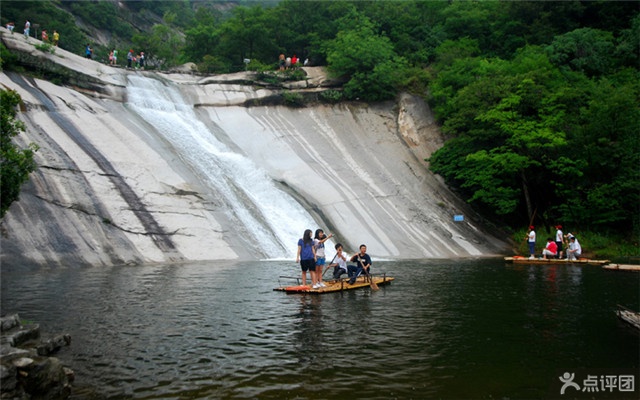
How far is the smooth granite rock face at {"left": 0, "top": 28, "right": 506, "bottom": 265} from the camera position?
2150 centimetres

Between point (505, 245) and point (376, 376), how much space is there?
2648 cm

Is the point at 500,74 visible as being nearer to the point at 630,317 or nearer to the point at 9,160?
the point at 630,317

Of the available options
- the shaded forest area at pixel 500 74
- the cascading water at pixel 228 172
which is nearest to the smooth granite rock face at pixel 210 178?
the cascading water at pixel 228 172

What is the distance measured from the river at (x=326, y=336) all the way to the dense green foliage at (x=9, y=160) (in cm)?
274

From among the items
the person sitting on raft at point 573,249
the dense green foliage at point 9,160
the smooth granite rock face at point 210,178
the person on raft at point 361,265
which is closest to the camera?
the dense green foliage at point 9,160

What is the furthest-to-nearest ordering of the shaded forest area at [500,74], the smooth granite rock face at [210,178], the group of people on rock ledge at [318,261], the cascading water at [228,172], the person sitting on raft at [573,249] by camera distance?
1. the shaded forest area at [500,74]
2. the cascading water at [228,172]
3. the person sitting on raft at [573,249]
4. the smooth granite rock face at [210,178]
5. the group of people on rock ledge at [318,261]

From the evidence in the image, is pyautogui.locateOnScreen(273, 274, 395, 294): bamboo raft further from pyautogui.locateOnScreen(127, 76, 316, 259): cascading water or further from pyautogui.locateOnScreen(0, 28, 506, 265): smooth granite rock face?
pyautogui.locateOnScreen(127, 76, 316, 259): cascading water

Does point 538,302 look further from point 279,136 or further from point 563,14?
point 563,14

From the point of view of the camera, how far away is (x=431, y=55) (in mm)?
45344

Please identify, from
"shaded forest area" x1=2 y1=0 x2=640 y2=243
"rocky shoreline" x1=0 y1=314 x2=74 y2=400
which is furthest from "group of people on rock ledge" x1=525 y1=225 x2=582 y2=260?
"rocky shoreline" x1=0 y1=314 x2=74 y2=400

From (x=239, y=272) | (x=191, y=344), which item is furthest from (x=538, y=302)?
(x=239, y=272)

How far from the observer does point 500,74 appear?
34.8 m

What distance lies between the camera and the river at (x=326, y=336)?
6855 mm

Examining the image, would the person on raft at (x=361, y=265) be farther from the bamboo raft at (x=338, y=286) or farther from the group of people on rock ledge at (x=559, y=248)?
the group of people on rock ledge at (x=559, y=248)
